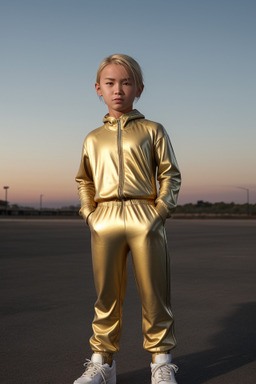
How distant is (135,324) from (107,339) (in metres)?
1.74

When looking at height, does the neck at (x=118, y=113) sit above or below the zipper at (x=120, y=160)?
above

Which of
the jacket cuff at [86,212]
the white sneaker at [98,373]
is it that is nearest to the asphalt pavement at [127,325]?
the white sneaker at [98,373]

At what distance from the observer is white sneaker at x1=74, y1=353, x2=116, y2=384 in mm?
2971

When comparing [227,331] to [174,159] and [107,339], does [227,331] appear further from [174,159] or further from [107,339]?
[174,159]

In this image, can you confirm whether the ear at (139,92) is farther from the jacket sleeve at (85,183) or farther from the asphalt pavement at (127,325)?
the asphalt pavement at (127,325)

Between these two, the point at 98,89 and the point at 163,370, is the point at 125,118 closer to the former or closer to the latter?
the point at 98,89

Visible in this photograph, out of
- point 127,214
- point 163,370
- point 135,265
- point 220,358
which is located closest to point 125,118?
point 127,214

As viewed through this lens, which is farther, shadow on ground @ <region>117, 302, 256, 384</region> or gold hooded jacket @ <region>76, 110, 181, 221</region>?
shadow on ground @ <region>117, 302, 256, 384</region>

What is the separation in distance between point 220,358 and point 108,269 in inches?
54.1

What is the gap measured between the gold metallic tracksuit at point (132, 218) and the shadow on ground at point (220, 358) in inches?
13.8

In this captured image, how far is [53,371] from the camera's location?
3361 mm

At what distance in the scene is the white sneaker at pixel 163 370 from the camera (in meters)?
2.94

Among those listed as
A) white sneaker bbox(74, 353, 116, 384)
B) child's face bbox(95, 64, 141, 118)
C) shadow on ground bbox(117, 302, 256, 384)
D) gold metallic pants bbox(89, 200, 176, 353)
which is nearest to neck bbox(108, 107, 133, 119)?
child's face bbox(95, 64, 141, 118)

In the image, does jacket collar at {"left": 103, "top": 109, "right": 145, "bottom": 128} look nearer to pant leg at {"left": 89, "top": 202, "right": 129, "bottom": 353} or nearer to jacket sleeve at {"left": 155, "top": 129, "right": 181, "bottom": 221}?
jacket sleeve at {"left": 155, "top": 129, "right": 181, "bottom": 221}
